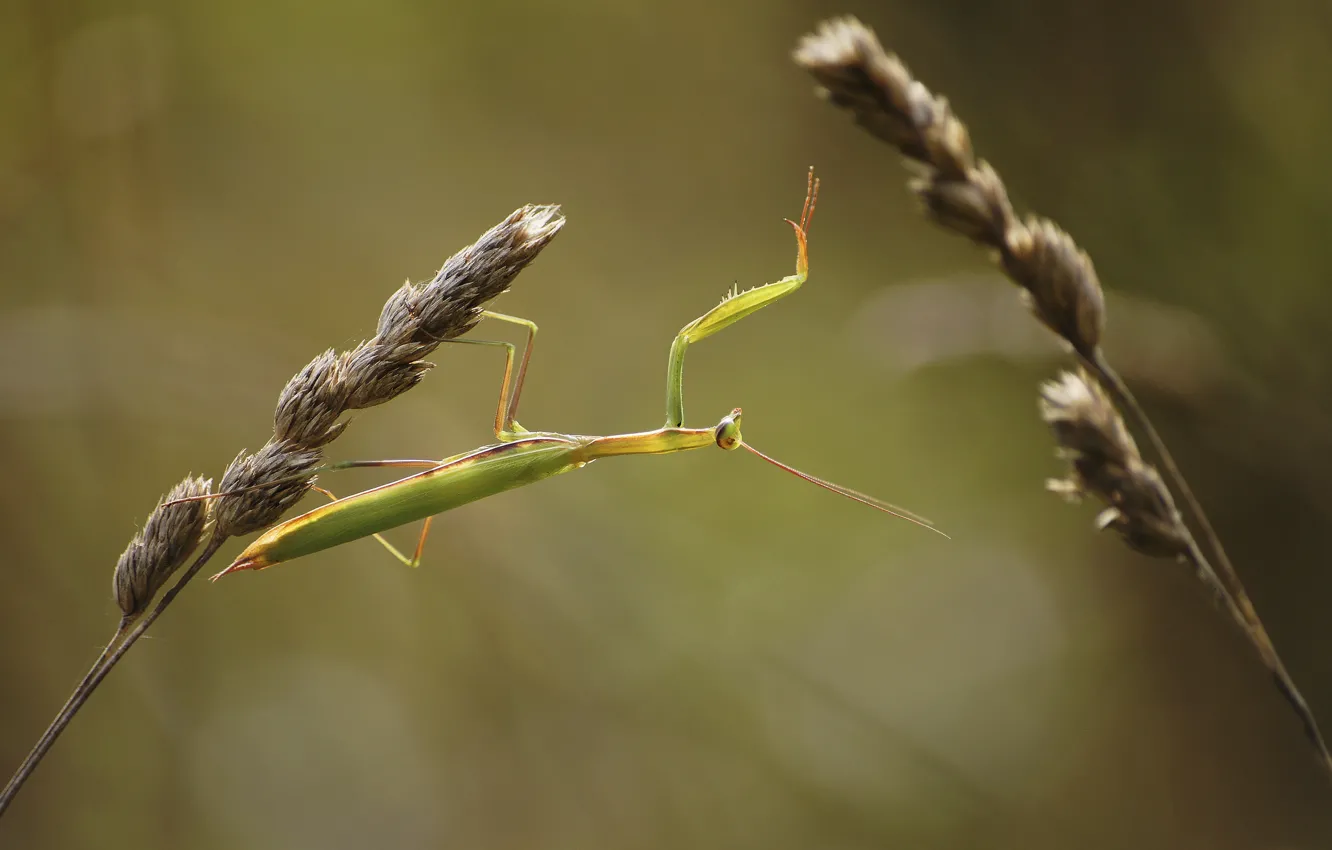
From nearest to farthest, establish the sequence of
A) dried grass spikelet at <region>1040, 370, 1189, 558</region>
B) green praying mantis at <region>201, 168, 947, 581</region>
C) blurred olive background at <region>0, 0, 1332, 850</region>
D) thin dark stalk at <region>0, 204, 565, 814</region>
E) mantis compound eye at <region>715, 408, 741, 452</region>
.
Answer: thin dark stalk at <region>0, 204, 565, 814</region>, dried grass spikelet at <region>1040, 370, 1189, 558</region>, green praying mantis at <region>201, 168, 947, 581</region>, mantis compound eye at <region>715, 408, 741, 452</region>, blurred olive background at <region>0, 0, 1332, 850</region>

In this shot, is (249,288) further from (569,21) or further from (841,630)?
(841,630)

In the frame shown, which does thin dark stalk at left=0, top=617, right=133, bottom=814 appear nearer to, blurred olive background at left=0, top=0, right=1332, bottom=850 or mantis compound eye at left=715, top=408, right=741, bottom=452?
mantis compound eye at left=715, top=408, right=741, bottom=452

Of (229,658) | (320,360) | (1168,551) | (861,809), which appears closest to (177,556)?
(320,360)

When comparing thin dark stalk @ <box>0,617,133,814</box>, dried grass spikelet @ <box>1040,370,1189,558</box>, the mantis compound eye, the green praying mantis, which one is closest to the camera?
thin dark stalk @ <box>0,617,133,814</box>

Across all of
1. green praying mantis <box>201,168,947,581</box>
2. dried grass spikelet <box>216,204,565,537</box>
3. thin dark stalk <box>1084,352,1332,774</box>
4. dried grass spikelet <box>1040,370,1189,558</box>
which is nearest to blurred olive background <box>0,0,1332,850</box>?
green praying mantis <box>201,168,947,581</box>

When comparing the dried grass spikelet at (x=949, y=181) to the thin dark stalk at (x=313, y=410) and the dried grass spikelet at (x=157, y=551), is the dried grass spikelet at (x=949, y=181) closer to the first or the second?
the thin dark stalk at (x=313, y=410)

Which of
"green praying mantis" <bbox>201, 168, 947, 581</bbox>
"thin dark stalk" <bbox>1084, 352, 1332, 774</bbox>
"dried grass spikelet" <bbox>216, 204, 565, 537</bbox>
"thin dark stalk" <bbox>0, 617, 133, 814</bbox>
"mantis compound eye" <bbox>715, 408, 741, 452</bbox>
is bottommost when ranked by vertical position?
"thin dark stalk" <bbox>1084, 352, 1332, 774</bbox>
